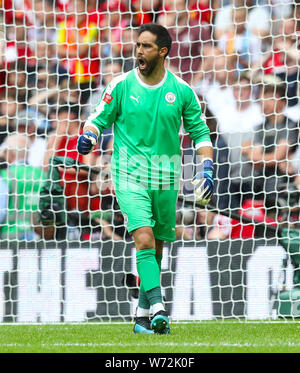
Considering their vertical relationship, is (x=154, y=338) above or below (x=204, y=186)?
below

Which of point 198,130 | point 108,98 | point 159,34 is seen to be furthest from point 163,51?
point 198,130

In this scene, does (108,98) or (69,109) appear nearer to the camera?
(108,98)

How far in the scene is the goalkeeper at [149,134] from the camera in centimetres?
Result: 587

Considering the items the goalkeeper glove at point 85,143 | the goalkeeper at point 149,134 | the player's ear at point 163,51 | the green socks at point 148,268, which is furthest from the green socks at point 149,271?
the player's ear at point 163,51

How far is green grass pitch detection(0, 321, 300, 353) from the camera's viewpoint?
15.8 feet

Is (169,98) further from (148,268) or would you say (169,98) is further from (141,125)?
(148,268)

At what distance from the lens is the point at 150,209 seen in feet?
19.2

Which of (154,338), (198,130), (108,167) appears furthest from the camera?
(108,167)

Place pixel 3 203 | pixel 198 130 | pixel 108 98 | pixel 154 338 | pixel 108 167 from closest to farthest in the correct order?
1. pixel 154 338
2. pixel 108 98
3. pixel 198 130
4. pixel 3 203
5. pixel 108 167

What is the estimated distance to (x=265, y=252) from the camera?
24.7 ft

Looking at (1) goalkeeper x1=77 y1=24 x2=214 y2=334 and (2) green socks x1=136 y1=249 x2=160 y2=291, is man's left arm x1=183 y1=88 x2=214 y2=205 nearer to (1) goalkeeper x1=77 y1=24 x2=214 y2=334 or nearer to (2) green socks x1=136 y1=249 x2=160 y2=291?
(1) goalkeeper x1=77 y1=24 x2=214 y2=334

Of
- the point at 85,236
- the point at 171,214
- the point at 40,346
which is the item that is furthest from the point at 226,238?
the point at 40,346

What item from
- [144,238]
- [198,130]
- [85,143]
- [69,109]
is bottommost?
[144,238]

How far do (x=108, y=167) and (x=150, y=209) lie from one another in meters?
2.67
